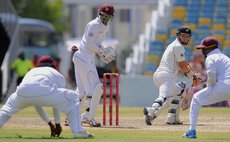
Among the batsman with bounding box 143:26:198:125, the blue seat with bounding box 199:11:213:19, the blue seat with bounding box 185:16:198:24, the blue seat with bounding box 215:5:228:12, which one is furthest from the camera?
the blue seat with bounding box 199:11:213:19

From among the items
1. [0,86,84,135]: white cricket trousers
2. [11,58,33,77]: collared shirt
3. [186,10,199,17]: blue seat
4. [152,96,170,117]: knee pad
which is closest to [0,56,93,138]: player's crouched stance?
[0,86,84,135]: white cricket trousers

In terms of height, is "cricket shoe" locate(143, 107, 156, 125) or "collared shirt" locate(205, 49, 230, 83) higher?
"collared shirt" locate(205, 49, 230, 83)

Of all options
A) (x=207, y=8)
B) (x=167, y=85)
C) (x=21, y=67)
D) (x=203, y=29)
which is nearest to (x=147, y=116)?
(x=167, y=85)

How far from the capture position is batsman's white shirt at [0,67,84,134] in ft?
50.8

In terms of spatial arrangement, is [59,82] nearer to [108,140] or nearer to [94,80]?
[108,140]

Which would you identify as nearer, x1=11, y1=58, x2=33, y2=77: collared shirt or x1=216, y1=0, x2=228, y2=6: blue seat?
x1=11, y1=58, x2=33, y2=77: collared shirt

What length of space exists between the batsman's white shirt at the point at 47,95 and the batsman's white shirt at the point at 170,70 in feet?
11.3

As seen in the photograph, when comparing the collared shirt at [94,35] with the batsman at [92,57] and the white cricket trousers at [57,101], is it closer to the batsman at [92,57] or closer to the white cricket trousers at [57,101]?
the batsman at [92,57]

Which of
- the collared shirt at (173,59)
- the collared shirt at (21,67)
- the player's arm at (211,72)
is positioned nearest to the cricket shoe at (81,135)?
the player's arm at (211,72)

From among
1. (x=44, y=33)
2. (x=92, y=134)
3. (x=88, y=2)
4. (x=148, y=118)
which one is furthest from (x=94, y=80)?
(x=44, y=33)

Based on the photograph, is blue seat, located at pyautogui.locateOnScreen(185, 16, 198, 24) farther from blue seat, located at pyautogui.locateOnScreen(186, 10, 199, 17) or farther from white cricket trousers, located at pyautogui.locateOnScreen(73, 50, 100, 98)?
white cricket trousers, located at pyautogui.locateOnScreen(73, 50, 100, 98)

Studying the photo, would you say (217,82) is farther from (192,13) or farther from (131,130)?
(192,13)

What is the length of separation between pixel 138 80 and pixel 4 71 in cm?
858

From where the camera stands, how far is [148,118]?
18766mm
